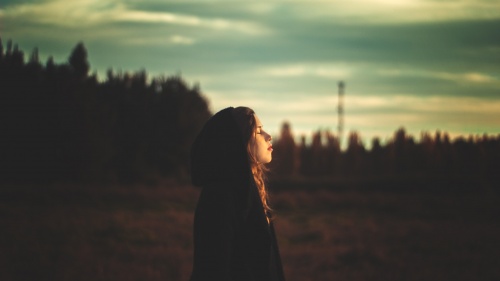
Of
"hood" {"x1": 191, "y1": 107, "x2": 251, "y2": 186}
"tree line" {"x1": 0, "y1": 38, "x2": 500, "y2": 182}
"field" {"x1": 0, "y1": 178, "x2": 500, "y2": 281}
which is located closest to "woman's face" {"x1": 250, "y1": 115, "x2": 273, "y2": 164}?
"hood" {"x1": 191, "y1": 107, "x2": 251, "y2": 186}

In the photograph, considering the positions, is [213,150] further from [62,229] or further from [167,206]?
[167,206]

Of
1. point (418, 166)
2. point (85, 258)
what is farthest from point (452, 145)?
point (85, 258)

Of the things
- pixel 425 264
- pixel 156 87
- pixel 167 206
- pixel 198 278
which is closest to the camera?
pixel 198 278

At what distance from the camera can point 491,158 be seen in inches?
1736

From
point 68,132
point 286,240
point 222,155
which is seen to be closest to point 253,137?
point 222,155

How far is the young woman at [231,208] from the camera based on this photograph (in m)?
3.03

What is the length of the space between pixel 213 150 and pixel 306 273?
9654 millimetres

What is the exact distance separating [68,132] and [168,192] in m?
9.37

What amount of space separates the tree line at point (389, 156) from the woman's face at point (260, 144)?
41.4 metres

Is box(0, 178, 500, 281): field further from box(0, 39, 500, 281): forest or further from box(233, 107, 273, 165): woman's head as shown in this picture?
box(233, 107, 273, 165): woman's head

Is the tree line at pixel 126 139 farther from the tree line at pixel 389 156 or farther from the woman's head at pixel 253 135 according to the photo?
the woman's head at pixel 253 135

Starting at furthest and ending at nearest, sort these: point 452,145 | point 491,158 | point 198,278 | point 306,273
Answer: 1. point 452,145
2. point 491,158
3. point 306,273
4. point 198,278

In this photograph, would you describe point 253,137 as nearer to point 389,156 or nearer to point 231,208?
point 231,208

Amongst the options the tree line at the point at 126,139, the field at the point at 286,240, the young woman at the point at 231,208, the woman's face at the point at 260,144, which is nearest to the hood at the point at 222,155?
the young woman at the point at 231,208
